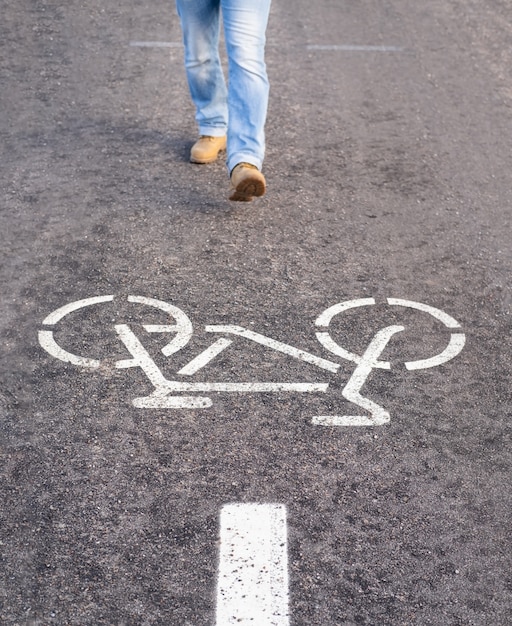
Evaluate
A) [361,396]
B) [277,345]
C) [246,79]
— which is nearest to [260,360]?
[277,345]

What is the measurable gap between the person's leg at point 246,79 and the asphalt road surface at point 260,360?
347 mm

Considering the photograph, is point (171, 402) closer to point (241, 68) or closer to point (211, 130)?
point (241, 68)

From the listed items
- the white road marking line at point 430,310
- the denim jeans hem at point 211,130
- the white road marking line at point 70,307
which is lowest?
the denim jeans hem at point 211,130

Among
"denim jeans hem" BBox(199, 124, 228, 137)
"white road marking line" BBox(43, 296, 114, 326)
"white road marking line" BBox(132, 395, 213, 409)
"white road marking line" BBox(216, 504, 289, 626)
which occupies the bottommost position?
"denim jeans hem" BBox(199, 124, 228, 137)

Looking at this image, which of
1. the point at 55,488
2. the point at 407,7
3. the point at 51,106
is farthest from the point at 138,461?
the point at 407,7

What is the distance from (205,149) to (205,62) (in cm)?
51

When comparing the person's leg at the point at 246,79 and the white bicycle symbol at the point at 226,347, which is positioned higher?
the person's leg at the point at 246,79

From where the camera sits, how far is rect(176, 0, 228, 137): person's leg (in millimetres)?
5926

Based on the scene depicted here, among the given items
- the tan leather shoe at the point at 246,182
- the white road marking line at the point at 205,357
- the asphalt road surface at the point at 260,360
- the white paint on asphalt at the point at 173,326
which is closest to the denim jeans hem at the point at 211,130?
the asphalt road surface at the point at 260,360

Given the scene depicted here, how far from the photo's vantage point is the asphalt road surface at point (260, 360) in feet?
9.73

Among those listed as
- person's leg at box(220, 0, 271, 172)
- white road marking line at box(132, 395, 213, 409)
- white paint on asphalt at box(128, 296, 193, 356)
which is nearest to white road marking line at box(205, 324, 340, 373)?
white paint on asphalt at box(128, 296, 193, 356)

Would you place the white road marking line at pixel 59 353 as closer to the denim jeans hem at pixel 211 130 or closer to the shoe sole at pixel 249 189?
the shoe sole at pixel 249 189

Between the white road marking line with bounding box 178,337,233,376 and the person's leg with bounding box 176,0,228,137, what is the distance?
2386 mm

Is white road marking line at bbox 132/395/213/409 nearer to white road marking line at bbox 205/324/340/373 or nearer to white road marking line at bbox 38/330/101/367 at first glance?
white road marking line at bbox 38/330/101/367
